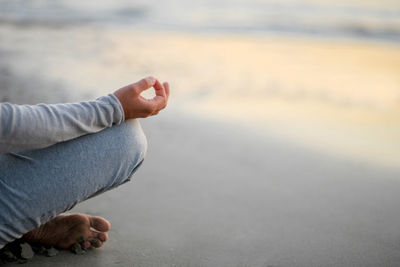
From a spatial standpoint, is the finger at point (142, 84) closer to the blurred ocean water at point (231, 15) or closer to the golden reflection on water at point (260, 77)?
the golden reflection on water at point (260, 77)

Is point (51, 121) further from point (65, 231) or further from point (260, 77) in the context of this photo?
point (260, 77)

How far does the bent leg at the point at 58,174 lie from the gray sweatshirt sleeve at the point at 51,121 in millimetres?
56

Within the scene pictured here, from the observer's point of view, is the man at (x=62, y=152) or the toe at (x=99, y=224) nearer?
the man at (x=62, y=152)

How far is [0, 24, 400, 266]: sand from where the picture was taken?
175cm

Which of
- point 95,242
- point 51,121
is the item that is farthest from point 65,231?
point 51,121

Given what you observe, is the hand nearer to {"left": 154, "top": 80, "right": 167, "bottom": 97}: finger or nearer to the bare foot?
{"left": 154, "top": 80, "right": 167, "bottom": 97}: finger

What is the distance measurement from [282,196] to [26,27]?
19.8 ft

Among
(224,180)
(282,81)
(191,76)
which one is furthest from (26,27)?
(224,180)

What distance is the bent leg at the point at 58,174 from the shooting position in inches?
49.5

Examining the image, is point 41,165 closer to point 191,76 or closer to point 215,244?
point 215,244

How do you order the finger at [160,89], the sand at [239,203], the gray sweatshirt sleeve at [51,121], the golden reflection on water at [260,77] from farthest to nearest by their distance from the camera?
1. the golden reflection on water at [260,77]
2. the sand at [239,203]
3. the finger at [160,89]
4. the gray sweatshirt sleeve at [51,121]

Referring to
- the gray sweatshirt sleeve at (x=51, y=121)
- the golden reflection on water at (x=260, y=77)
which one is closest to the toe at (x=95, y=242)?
the gray sweatshirt sleeve at (x=51, y=121)

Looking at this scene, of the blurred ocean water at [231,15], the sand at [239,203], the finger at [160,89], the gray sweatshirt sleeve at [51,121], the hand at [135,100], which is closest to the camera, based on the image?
Answer: the gray sweatshirt sleeve at [51,121]

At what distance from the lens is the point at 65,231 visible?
1.63 metres
